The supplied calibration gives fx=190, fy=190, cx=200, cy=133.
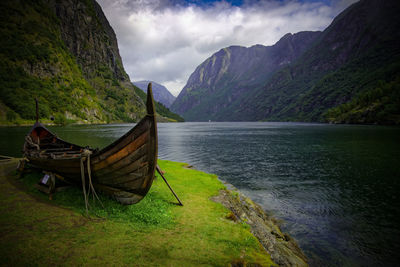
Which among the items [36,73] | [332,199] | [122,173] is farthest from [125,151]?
[36,73]

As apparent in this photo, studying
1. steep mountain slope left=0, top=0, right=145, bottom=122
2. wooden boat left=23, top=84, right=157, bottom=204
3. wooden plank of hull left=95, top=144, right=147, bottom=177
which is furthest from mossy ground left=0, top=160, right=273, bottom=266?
steep mountain slope left=0, top=0, right=145, bottom=122

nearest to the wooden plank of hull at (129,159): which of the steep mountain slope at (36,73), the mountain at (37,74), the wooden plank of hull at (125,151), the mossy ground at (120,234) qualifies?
the wooden plank of hull at (125,151)

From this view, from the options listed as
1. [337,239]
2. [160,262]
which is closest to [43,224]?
[160,262]

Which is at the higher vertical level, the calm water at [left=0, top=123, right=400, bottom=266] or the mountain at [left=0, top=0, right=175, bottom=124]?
the mountain at [left=0, top=0, right=175, bottom=124]

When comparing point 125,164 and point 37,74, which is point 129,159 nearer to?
point 125,164

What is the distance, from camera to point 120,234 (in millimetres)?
6266

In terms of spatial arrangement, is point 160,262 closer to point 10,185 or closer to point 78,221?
point 78,221

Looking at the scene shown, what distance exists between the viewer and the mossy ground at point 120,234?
514 centimetres

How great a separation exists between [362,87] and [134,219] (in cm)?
21261

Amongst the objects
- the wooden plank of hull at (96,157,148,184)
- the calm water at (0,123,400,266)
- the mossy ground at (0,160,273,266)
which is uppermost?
the wooden plank of hull at (96,157,148,184)

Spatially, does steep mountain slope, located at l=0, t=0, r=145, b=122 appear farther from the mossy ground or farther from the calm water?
the calm water

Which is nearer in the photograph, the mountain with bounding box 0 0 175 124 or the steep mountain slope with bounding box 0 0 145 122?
the mountain with bounding box 0 0 175 124

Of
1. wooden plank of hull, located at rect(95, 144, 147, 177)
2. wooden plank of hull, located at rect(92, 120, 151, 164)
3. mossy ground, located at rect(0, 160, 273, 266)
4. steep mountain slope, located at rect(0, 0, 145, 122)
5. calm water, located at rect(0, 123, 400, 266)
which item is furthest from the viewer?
steep mountain slope, located at rect(0, 0, 145, 122)

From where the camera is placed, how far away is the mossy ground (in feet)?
16.9
